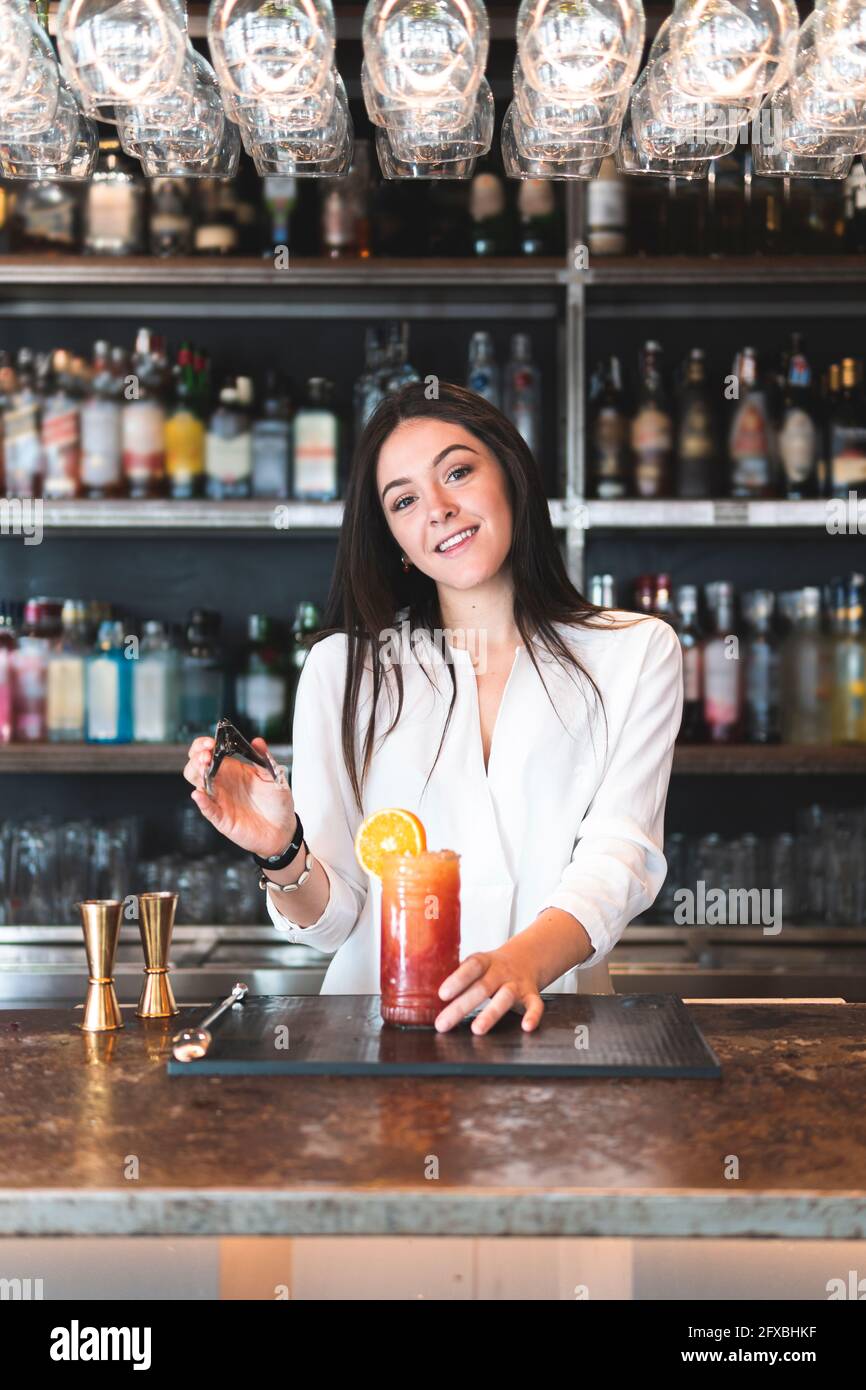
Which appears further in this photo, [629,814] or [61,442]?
[61,442]

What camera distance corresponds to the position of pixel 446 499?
5.39 ft

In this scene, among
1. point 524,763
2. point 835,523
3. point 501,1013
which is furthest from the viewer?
point 835,523

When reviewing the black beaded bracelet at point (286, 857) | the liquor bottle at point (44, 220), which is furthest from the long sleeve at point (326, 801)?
the liquor bottle at point (44, 220)

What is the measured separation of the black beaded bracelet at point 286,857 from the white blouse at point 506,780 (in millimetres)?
120

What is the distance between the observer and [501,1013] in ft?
3.83

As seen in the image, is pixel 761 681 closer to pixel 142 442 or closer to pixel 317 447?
pixel 317 447

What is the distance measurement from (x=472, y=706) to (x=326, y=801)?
21cm

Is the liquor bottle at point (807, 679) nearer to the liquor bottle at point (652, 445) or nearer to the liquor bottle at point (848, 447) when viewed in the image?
the liquor bottle at point (848, 447)

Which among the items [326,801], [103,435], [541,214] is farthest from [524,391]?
[326,801]

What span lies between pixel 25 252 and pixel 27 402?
0.88ft

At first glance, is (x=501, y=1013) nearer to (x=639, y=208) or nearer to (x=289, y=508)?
(x=289, y=508)

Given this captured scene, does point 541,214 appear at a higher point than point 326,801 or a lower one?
higher
